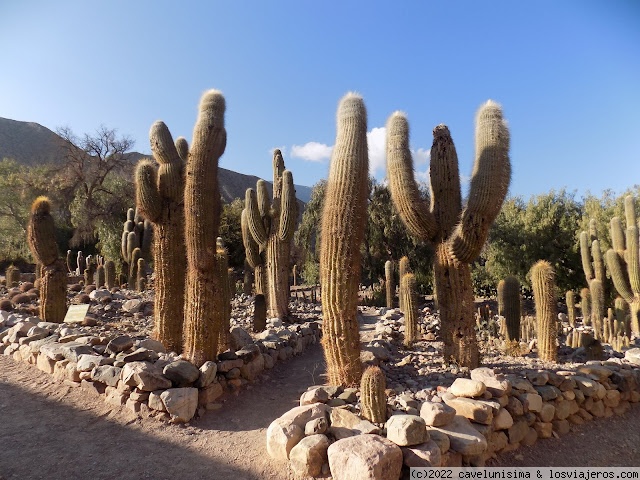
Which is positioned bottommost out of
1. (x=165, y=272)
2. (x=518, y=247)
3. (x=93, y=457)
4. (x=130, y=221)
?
(x=93, y=457)

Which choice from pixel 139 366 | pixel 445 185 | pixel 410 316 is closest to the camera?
pixel 139 366

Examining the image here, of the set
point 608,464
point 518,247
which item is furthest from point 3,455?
point 518,247

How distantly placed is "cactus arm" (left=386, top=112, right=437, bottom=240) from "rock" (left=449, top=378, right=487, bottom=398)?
2.24 metres

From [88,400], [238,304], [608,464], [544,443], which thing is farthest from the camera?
[238,304]

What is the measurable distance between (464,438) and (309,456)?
1389 mm

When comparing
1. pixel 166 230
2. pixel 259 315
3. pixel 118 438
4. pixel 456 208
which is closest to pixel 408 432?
pixel 118 438

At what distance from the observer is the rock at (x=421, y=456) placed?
3.38 m

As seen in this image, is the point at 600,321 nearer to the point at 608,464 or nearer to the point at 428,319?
the point at 428,319

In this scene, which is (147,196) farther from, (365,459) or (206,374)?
(365,459)

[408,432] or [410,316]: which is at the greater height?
[410,316]

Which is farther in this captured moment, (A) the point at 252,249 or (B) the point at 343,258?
(A) the point at 252,249

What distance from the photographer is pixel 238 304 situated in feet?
41.5

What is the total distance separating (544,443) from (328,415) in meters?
2.55

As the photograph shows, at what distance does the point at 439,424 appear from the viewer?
12.6 ft
